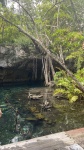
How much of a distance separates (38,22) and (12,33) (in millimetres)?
3525

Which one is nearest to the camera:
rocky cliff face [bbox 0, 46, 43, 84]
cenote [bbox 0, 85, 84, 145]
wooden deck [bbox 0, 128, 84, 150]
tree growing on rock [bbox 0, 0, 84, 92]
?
wooden deck [bbox 0, 128, 84, 150]

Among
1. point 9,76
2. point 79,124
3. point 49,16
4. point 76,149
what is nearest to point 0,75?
point 9,76

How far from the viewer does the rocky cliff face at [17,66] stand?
A: 688 inches

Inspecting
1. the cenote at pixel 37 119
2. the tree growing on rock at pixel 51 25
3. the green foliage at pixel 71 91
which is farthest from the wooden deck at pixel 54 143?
the tree growing on rock at pixel 51 25

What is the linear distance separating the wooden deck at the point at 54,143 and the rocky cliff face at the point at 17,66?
1366cm

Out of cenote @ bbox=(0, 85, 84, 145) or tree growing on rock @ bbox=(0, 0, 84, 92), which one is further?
tree growing on rock @ bbox=(0, 0, 84, 92)

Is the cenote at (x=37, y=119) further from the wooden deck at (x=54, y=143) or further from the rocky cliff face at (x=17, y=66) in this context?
the rocky cliff face at (x=17, y=66)

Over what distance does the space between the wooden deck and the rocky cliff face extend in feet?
44.8

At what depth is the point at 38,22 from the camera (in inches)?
572

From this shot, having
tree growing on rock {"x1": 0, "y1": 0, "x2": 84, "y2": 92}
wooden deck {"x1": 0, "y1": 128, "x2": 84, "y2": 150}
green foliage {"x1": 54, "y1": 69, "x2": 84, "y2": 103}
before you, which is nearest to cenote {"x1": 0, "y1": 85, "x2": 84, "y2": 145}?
green foliage {"x1": 54, "y1": 69, "x2": 84, "y2": 103}

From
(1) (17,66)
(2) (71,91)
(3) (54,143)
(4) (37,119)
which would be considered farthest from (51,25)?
(3) (54,143)

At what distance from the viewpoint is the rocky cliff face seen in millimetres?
17469

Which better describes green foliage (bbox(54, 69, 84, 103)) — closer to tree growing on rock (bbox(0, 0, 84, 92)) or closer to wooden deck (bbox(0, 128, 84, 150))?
tree growing on rock (bbox(0, 0, 84, 92))

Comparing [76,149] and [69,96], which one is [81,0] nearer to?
[69,96]
